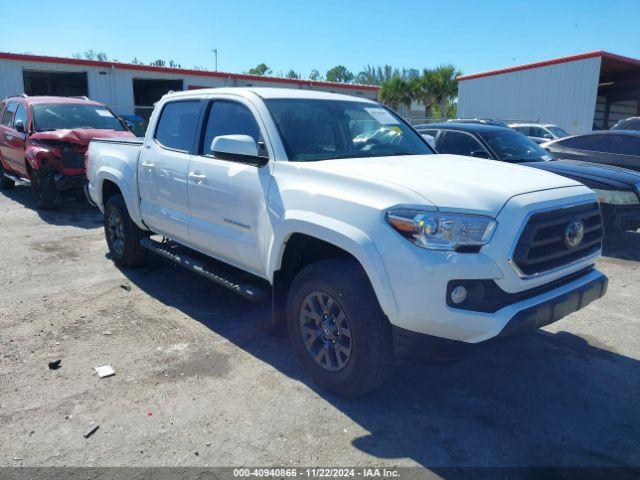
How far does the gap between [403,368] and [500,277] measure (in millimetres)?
1350

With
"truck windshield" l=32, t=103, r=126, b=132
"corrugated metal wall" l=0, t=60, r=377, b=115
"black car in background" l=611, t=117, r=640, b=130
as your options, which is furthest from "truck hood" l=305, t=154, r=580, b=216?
"corrugated metal wall" l=0, t=60, r=377, b=115

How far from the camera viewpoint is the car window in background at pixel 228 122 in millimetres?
4137

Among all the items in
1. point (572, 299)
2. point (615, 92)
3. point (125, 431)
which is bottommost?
point (125, 431)

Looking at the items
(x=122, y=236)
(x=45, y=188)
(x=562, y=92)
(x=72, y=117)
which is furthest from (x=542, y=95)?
(x=122, y=236)

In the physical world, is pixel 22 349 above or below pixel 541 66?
below

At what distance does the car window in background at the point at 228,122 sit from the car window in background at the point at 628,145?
8.24 metres

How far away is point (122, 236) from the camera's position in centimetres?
605

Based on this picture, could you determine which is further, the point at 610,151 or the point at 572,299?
the point at 610,151

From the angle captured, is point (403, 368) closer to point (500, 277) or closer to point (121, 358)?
point (500, 277)

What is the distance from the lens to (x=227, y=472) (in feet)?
9.04

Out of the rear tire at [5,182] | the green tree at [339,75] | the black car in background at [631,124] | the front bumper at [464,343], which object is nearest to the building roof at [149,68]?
the rear tire at [5,182]

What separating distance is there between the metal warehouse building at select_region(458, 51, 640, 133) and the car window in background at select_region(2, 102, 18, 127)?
2430 centimetres

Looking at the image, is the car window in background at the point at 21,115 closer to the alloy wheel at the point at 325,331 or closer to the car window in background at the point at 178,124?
the car window in background at the point at 178,124

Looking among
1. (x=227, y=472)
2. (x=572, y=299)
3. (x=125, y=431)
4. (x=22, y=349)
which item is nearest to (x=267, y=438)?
(x=227, y=472)
